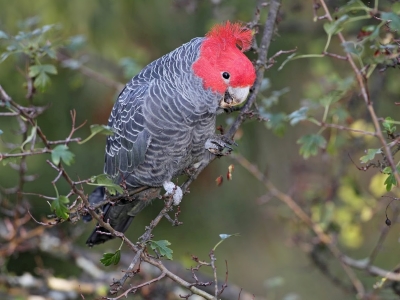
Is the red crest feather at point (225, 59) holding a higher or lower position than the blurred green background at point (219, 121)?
→ higher

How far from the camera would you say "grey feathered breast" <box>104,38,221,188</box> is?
9.53 ft

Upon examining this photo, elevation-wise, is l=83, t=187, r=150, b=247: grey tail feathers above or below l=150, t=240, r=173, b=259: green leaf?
below

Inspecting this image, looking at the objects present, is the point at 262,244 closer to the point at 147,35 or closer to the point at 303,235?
the point at 303,235

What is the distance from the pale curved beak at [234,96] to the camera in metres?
2.68

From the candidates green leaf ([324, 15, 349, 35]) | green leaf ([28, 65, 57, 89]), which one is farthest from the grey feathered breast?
green leaf ([324, 15, 349, 35])

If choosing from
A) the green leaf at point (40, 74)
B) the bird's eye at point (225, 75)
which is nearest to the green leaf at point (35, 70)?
the green leaf at point (40, 74)

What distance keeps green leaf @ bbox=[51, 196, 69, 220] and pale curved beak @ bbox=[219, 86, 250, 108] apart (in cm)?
118

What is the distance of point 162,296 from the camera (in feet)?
12.6

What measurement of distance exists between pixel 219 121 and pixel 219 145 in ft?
3.65

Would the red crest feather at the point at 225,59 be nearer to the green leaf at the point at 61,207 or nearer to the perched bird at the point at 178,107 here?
the perched bird at the point at 178,107

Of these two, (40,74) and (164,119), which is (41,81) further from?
(164,119)

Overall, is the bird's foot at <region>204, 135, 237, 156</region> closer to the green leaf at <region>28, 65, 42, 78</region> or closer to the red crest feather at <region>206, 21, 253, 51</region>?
the red crest feather at <region>206, 21, 253, 51</region>

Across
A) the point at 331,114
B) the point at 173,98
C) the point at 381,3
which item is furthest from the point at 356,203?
the point at 173,98

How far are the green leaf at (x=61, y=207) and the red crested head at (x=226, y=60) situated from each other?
1173 mm
